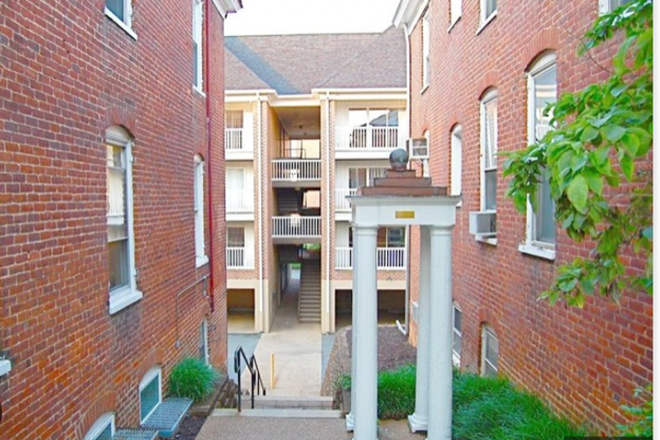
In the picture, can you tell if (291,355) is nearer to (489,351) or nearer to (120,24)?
(489,351)

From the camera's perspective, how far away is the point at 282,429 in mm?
5898

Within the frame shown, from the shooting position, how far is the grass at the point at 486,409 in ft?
14.1

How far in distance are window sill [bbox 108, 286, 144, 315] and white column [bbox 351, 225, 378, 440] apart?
103 inches

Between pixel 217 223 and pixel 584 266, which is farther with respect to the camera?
pixel 217 223

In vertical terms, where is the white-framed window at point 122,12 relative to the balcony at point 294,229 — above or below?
above

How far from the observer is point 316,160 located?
2100 centimetres

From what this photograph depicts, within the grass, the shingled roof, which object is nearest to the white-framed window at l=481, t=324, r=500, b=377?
the grass

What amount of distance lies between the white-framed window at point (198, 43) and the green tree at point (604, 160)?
7.75 m

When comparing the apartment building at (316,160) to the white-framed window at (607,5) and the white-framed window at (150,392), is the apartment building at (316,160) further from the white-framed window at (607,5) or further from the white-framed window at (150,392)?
the white-framed window at (607,5)

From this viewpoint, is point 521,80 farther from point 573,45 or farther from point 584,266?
point 584,266

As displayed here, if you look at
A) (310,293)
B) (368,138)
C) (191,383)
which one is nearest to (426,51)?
(191,383)

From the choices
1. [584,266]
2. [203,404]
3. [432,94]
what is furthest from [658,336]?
[432,94]

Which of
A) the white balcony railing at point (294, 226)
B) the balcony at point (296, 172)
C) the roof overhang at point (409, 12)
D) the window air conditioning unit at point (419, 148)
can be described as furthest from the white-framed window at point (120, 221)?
the balcony at point (296, 172)

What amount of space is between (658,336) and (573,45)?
420 cm
